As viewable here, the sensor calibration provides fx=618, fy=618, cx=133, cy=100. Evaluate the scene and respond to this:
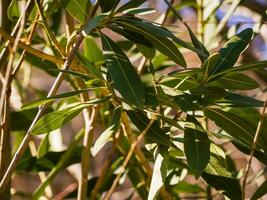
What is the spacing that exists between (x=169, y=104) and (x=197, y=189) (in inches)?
23.2

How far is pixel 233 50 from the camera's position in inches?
30.3

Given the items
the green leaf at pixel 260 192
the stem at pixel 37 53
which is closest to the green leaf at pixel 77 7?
the stem at pixel 37 53

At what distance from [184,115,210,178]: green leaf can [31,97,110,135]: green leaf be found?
0.11 metres

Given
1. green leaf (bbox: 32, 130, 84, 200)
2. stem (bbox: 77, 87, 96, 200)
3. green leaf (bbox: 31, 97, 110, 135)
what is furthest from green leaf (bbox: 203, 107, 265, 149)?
green leaf (bbox: 32, 130, 84, 200)

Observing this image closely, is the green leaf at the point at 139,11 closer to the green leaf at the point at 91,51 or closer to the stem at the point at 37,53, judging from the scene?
the stem at the point at 37,53

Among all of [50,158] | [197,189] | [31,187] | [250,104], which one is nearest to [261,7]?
[197,189]

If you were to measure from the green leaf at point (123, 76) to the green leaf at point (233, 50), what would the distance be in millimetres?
113

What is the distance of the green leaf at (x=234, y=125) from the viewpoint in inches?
29.8

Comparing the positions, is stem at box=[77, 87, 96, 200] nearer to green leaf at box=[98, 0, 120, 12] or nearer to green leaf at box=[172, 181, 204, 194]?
green leaf at box=[98, 0, 120, 12]

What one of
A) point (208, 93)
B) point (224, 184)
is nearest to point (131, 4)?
point (208, 93)

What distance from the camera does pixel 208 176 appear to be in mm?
769

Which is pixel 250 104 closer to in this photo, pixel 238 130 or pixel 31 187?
pixel 238 130

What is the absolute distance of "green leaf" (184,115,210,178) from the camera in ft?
2.31

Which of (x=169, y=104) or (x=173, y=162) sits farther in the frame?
(x=173, y=162)
